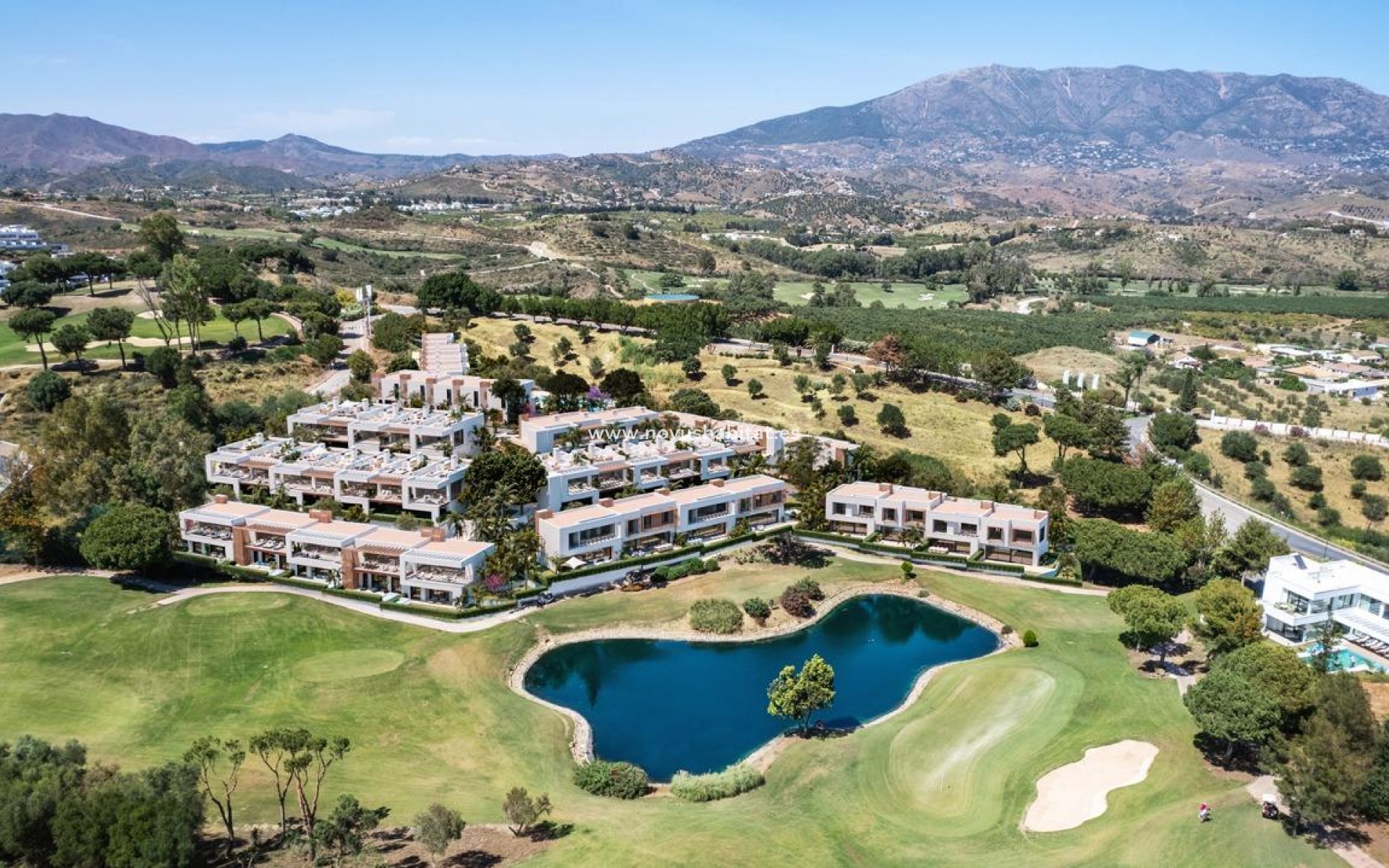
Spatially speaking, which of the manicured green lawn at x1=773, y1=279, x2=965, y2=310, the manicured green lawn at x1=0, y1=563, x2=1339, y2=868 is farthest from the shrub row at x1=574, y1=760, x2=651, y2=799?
the manicured green lawn at x1=773, y1=279, x2=965, y2=310

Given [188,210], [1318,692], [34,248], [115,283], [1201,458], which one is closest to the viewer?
[1318,692]

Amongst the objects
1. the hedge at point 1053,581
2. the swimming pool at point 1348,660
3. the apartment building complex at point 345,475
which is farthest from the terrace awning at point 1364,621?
the apartment building complex at point 345,475

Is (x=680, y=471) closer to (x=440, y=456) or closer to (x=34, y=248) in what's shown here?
(x=440, y=456)

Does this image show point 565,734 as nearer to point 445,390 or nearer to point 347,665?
point 347,665

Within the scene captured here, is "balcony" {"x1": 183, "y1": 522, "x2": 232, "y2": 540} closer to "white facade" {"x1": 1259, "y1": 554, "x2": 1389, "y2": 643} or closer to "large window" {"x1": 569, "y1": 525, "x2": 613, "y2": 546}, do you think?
"large window" {"x1": 569, "y1": 525, "x2": 613, "y2": 546}

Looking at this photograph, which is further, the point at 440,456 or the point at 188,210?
the point at 188,210

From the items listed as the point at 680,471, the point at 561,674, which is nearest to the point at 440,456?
the point at 680,471
